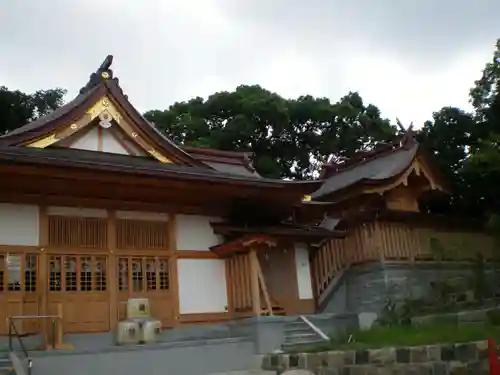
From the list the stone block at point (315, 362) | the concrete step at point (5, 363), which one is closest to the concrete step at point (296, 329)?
the stone block at point (315, 362)

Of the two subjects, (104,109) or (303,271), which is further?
(303,271)

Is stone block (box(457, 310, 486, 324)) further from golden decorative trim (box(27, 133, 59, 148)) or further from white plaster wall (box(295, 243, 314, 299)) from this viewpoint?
golden decorative trim (box(27, 133, 59, 148))

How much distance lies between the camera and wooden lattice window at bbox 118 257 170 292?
12.9m

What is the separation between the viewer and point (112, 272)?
1270cm

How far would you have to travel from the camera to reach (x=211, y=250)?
46.0ft

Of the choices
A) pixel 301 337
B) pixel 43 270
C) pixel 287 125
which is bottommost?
pixel 301 337

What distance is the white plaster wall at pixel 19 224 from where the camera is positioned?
11.9 meters

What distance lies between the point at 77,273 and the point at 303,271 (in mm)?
5954

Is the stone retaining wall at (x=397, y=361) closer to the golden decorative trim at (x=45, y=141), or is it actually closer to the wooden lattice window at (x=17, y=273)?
the wooden lattice window at (x=17, y=273)

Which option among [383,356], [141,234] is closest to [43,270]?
[141,234]

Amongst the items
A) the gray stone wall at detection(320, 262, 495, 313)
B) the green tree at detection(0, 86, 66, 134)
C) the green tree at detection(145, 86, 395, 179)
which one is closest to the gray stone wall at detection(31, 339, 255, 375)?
the gray stone wall at detection(320, 262, 495, 313)

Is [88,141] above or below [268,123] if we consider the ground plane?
below

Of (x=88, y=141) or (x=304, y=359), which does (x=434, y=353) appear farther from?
(x=88, y=141)

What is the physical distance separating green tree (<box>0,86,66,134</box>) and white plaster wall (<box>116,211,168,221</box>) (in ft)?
72.2
